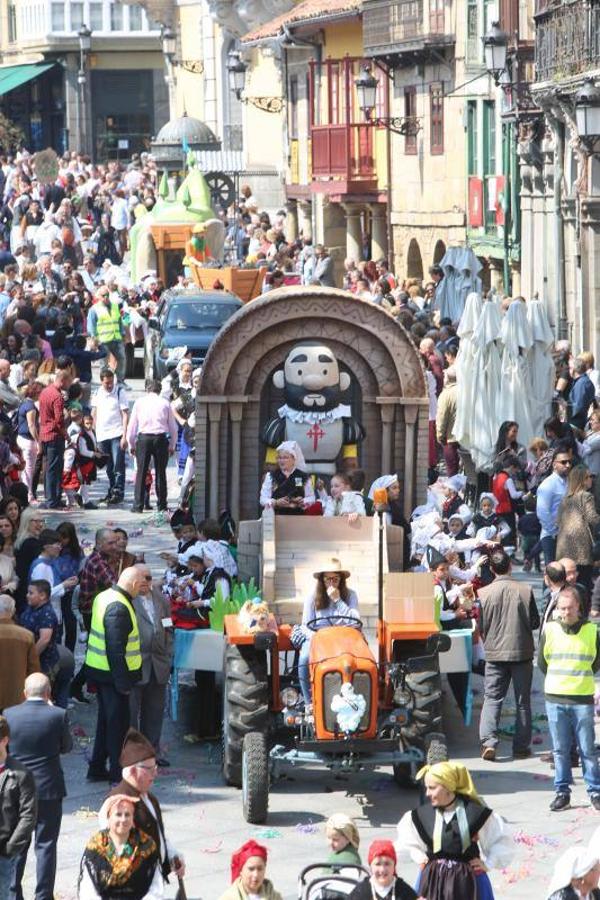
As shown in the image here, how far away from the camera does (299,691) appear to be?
14.4 m

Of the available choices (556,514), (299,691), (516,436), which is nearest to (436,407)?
(516,436)

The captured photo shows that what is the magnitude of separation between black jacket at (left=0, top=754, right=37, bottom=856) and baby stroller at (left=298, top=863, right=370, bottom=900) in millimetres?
1462

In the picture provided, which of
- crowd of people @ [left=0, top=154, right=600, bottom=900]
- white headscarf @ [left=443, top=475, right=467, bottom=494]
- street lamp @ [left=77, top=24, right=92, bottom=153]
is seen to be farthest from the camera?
street lamp @ [left=77, top=24, right=92, bottom=153]

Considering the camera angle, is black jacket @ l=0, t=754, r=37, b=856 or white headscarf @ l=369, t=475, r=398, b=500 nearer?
black jacket @ l=0, t=754, r=37, b=856

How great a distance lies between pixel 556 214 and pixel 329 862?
2468 cm

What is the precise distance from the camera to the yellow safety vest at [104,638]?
14273mm

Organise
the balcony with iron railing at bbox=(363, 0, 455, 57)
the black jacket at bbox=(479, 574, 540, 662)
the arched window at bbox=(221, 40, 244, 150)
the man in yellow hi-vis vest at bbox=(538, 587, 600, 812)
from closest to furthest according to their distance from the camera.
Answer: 1. the man in yellow hi-vis vest at bbox=(538, 587, 600, 812)
2. the black jacket at bbox=(479, 574, 540, 662)
3. the balcony with iron railing at bbox=(363, 0, 455, 57)
4. the arched window at bbox=(221, 40, 244, 150)

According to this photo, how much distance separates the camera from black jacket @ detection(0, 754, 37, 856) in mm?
10805

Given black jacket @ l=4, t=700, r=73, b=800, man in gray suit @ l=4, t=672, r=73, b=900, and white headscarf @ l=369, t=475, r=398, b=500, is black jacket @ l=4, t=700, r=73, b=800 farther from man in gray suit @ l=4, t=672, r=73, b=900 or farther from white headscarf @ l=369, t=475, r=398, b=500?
white headscarf @ l=369, t=475, r=398, b=500

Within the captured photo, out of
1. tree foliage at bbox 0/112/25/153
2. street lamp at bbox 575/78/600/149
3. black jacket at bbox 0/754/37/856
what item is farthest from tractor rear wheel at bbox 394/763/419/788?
tree foliage at bbox 0/112/25/153

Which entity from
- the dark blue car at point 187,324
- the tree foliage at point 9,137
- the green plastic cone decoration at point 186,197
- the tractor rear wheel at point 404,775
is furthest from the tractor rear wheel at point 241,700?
the tree foliage at point 9,137

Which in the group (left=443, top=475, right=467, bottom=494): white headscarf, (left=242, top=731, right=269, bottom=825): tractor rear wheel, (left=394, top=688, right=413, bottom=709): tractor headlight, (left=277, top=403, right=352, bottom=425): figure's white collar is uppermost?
(left=277, top=403, right=352, bottom=425): figure's white collar

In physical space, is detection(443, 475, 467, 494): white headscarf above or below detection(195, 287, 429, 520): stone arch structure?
below

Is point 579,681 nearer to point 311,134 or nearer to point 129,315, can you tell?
point 129,315
